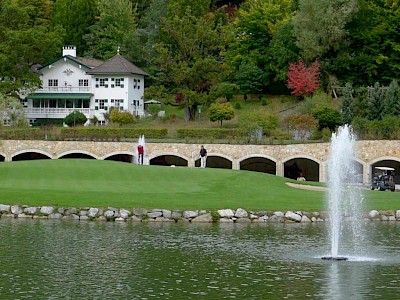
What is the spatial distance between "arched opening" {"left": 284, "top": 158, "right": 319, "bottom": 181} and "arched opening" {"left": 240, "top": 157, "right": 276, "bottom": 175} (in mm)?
1184

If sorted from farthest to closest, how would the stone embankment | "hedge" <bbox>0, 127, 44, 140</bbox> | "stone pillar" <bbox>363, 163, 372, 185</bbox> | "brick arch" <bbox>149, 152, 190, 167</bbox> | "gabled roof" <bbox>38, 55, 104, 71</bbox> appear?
"gabled roof" <bbox>38, 55, 104, 71</bbox> < "brick arch" <bbox>149, 152, 190, 167</bbox> < "hedge" <bbox>0, 127, 44, 140</bbox> < "stone pillar" <bbox>363, 163, 372, 185</bbox> < the stone embankment

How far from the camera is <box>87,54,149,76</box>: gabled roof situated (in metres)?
82.0

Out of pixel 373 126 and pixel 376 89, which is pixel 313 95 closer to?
pixel 376 89

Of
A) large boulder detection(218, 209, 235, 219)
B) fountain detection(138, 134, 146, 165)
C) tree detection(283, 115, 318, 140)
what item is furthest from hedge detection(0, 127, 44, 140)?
large boulder detection(218, 209, 235, 219)

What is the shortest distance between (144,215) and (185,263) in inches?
384

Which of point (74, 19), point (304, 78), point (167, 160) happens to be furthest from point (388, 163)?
point (74, 19)

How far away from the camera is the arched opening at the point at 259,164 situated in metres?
60.5

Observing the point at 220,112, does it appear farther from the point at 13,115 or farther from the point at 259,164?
the point at 13,115

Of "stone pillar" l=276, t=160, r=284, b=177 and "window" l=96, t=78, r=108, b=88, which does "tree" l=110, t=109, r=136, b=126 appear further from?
"stone pillar" l=276, t=160, r=284, b=177

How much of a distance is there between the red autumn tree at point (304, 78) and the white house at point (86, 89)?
49.6ft

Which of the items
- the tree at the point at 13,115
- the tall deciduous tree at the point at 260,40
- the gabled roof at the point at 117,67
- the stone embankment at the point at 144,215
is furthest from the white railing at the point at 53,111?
the stone embankment at the point at 144,215

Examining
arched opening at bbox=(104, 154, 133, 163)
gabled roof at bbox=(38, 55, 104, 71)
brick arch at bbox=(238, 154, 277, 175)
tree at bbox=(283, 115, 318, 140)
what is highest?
gabled roof at bbox=(38, 55, 104, 71)

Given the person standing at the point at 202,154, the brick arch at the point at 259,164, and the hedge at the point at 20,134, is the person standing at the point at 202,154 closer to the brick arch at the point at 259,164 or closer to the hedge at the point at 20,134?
the brick arch at the point at 259,164

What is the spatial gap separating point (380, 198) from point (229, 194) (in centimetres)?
671
